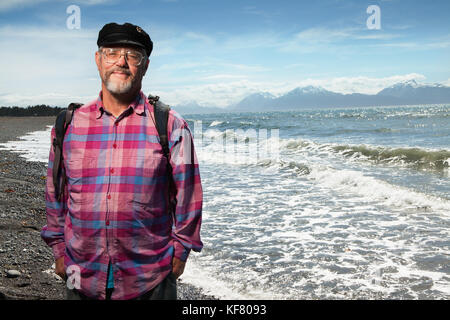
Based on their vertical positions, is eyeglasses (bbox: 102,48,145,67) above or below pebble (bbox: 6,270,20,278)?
above

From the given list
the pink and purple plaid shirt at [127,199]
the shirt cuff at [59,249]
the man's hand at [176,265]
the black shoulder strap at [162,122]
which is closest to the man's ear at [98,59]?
the pink and purple plaid shirt at [127,199]

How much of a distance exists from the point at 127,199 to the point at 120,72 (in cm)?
78

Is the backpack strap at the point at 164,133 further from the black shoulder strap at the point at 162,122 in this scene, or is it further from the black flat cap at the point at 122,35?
the black flat cap at the point at 122,35

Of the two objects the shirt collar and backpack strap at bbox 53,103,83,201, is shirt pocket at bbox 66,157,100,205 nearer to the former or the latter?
backpack strap at bbox 53,103,83,201

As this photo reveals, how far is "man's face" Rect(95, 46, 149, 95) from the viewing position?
223cm

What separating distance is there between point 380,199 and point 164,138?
983cm

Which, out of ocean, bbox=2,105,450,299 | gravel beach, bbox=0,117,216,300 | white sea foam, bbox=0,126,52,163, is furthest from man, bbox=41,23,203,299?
white sea foam, bbox=0,126,52,163

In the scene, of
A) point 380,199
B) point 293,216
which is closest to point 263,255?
point 293,216

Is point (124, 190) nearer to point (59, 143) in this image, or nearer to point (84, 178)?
point (84, 178)

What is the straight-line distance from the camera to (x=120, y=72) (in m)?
2.22

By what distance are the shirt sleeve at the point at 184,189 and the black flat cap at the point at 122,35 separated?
1.80 feet

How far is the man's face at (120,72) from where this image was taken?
2.23 meters

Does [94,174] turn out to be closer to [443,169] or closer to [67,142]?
[67,142]

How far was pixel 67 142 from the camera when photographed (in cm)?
223
